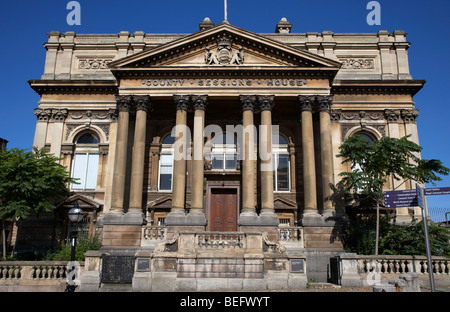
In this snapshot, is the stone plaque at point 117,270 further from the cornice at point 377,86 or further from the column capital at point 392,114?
the column capital at point 392,114

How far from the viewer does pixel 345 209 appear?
2514cm

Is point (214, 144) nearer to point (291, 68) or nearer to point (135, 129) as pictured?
point (135, 129)

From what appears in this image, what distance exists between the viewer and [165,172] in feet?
88.0

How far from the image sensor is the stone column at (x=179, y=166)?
22.7 metres

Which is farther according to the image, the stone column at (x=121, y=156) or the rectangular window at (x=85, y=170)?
the rectangular window at (x=85, y=170)

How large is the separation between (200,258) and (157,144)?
41.6ft

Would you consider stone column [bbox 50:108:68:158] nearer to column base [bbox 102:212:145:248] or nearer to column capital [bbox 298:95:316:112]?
column base [bbox 102:212:145:248]

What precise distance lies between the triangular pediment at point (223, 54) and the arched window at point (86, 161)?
6.13 metres

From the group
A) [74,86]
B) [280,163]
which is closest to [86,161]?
[74,86]

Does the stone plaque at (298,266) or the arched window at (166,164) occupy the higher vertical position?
the arched window at (166,164)

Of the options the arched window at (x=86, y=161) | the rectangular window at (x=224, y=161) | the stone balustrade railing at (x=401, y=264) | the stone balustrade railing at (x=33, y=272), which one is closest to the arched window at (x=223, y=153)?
the rectangular window at (x=224, y=161)

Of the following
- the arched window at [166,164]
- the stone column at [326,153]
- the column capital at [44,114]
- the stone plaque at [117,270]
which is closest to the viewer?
the stone plaque at [117,270]

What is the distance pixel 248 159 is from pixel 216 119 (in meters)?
5.20
